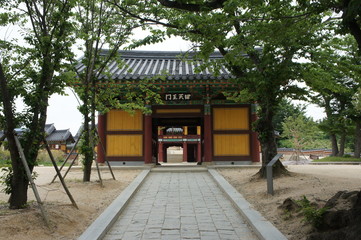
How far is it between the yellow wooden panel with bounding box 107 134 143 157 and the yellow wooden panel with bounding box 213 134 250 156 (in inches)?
139

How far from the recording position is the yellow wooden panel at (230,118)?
13.8 m

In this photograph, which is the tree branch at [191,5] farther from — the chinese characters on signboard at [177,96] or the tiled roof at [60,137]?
the tiled roof at [60,137]

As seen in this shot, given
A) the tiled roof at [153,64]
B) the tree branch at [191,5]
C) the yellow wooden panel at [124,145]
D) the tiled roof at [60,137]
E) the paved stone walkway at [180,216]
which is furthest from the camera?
the tiled roof at [60,137]

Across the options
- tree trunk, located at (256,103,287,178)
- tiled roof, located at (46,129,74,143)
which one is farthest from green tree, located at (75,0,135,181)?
tiled roof, located at (46,129,74,143)

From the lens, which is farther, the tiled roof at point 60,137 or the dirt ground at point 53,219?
the tiled roof at point 60,137

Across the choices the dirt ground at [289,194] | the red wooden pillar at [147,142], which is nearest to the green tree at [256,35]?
the dirt ground at [289,194]

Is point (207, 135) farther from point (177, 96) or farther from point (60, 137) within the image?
point (60, 137)

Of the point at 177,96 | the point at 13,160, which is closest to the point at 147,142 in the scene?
the point at 177,96

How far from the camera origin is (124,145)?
1386 centimetres

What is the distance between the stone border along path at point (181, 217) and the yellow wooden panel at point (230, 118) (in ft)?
18.3

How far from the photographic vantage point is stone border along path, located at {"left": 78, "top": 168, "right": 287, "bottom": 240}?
14.5ft

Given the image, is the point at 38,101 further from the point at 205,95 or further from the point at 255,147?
the point at 255,147

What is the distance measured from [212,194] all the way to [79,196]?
329 centimetres

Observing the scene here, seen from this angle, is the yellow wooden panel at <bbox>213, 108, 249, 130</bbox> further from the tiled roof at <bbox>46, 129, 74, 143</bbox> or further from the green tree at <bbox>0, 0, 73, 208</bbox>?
the tiled roof at <bbox>46, 129, 74, 143</bbox>
